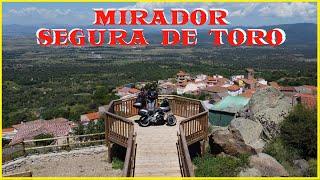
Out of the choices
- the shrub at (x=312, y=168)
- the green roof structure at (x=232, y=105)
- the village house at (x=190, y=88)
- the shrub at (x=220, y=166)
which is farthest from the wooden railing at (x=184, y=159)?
the village house at (x=190, y=88)

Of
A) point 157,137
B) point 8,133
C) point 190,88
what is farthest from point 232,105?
point 190,88

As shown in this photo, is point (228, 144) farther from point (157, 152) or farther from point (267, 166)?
point (157, 152)

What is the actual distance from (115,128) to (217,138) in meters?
3.53

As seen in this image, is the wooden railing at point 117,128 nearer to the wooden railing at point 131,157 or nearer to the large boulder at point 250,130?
the wooden railing at point 131,157

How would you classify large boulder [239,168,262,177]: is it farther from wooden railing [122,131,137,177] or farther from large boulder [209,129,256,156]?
wooden railing [122,131,137,177]

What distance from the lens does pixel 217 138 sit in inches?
549

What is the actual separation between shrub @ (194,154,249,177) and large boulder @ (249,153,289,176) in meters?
0.25

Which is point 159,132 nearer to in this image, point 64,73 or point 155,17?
point 155,17

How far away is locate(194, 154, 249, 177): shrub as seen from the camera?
11805mm

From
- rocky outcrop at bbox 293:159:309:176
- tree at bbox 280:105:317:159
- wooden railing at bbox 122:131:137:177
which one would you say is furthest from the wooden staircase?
tree at bbox 280:105:317:159

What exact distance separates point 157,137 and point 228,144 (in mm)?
2604

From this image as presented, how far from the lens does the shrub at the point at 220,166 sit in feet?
38.7

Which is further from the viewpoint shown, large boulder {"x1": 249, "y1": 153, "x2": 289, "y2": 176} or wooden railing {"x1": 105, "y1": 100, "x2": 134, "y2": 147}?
wooden railing {"x1": 105, "y1": 100, "x2": 134, "y2": 147}

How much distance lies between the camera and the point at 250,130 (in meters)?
15.9
